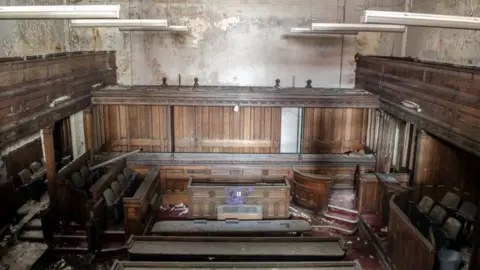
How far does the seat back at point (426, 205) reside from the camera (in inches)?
299

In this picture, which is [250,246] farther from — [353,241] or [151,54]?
[151,54]

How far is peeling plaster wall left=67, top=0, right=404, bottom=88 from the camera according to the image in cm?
1184

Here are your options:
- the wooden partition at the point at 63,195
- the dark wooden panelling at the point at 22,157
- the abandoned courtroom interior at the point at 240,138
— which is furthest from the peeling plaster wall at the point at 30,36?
the wooden partition at the point at 63,195

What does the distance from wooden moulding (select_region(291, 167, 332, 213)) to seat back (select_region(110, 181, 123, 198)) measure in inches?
172

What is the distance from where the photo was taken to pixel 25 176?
9305mm

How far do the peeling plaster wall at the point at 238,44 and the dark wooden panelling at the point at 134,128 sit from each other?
1866mm

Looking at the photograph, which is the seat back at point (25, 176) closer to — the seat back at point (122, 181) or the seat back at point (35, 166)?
the seat back at point (35, 166)

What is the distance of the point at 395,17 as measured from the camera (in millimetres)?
4246

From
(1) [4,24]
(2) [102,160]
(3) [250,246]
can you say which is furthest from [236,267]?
(1) [4,24]

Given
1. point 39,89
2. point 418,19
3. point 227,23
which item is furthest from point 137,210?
point 227,23

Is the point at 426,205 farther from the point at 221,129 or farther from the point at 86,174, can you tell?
the point at 86,174

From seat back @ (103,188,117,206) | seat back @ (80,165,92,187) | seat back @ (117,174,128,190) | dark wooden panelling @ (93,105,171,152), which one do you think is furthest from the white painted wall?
seat back @ (103,188,117,206)

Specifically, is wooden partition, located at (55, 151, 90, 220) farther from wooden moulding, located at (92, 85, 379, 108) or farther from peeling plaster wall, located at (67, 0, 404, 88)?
peeling plaster wall, located at (67, 0, 404, 88)

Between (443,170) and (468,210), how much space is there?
1.18 meters
